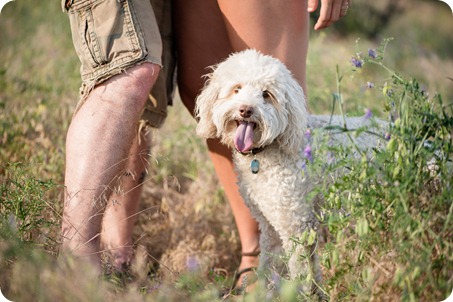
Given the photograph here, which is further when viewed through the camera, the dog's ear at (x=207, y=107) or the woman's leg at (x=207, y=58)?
the woman's leg at (x=207, y=58)

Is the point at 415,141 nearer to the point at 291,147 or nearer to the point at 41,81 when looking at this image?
the point at 291,147

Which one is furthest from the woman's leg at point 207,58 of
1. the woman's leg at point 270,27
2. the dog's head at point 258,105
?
the dog's head at point 258,105

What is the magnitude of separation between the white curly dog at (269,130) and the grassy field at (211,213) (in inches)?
8.1

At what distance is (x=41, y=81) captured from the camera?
5551 mm

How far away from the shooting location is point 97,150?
280 cm

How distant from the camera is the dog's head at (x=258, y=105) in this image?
10.2ft

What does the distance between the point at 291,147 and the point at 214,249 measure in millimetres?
1149

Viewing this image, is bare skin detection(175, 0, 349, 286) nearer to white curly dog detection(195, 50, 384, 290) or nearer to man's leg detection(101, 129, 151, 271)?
white curly dog detection(195, 50, 384, 290)

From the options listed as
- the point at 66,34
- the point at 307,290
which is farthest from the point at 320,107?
the point at 66,34

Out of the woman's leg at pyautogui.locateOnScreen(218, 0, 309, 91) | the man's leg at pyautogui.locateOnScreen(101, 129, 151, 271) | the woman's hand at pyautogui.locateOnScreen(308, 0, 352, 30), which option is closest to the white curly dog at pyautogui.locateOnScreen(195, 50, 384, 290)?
the woman's leg at pyautogui.locateOnScreen(218, 0, 309, 91)

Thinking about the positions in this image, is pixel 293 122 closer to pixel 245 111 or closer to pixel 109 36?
pixel 245 111

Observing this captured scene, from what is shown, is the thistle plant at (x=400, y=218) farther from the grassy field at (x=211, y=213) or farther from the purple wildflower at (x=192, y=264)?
the purple wildflower at (x=192, y=264)

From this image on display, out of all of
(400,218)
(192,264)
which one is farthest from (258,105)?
(400,218)

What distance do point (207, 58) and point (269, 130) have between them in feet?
2.46
